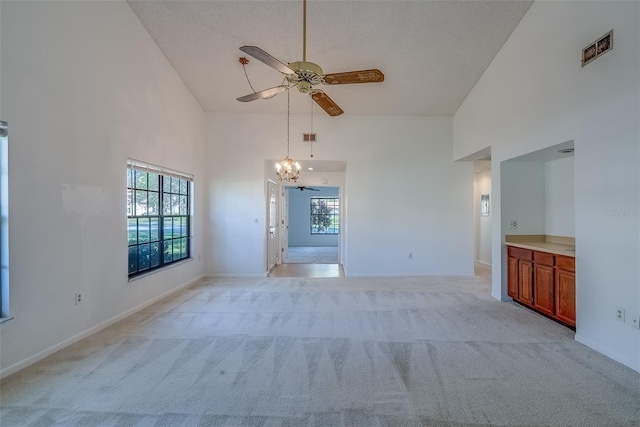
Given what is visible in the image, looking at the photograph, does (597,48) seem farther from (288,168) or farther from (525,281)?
(288,168)

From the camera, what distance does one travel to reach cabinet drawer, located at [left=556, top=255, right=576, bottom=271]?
3.18 m

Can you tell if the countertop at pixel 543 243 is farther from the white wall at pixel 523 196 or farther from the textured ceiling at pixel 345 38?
the textured ceiling at pixel 345 38

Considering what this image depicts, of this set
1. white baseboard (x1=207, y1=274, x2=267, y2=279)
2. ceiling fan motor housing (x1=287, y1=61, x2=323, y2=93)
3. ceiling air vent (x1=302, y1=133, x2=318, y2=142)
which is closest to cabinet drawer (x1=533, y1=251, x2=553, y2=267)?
ceiling fan motor housing (x1=287, y1=61, x2=323, y2=93)

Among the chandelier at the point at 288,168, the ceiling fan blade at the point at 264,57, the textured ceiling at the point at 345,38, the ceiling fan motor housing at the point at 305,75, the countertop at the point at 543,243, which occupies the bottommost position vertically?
the countertop at the point at 543,243

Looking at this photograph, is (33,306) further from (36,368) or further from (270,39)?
(270,39)

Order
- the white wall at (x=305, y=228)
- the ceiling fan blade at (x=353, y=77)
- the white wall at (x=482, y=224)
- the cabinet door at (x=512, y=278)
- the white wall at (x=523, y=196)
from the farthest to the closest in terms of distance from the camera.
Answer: the white wall at (x=305, y=228)
the white wall at (x=482, y=224)
the white wall at (x=523, y=196)
the cabinet door at (x=512, y=278)
the ceiling fan blade at (x=353, y=77)

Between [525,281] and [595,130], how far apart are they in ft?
6.99

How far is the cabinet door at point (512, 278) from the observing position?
4.13 metres

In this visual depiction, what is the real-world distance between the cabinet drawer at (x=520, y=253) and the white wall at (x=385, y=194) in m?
1.73

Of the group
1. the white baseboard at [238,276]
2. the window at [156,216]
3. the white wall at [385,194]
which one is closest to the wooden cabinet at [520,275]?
the white wall at [385,194]

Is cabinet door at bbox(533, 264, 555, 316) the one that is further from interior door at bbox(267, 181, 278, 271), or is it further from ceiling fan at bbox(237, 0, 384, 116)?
interior door at bbox(267, 181, 278, 271)

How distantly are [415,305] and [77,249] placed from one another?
4121 millimetres

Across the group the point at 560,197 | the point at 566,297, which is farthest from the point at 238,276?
the point at 560,197

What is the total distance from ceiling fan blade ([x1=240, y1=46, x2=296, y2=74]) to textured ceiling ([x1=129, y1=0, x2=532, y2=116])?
1.50 m
